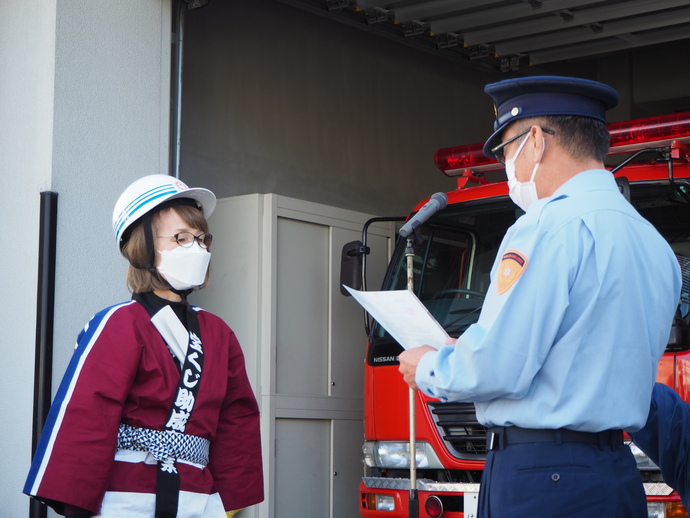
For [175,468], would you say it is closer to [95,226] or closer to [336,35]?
[95,226]

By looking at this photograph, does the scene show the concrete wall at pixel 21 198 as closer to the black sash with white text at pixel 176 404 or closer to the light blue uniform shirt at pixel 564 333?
the black sash with white text at pixel 176 404

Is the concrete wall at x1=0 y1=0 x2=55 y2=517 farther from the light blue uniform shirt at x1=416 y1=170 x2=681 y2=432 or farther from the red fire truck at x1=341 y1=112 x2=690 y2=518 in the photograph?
the light blue uniform shirt at x1=416 y1=170 x2=681 y2=432

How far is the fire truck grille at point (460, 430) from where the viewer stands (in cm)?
527

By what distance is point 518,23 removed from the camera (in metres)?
8.32

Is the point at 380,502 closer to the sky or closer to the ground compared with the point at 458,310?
closer to the ground

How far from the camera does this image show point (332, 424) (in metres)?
6.80

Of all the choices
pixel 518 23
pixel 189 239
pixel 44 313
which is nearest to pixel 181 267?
pixel 189 239

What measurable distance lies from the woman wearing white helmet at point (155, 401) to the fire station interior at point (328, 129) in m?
2.78

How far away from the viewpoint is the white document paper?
9.41 ft

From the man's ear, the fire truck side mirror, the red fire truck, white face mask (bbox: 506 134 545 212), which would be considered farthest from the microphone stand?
the man's ear

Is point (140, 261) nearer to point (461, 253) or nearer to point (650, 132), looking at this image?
point (461, 253)

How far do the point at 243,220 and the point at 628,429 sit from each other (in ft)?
14.4

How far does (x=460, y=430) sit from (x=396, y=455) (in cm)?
44

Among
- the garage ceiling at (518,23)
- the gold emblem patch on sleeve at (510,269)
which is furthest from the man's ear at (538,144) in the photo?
the garage ceiling at (518,23)
